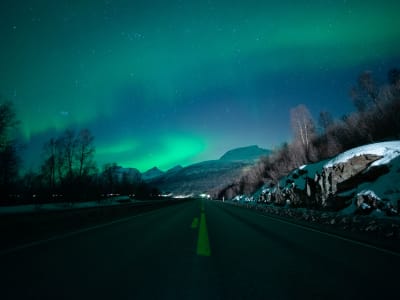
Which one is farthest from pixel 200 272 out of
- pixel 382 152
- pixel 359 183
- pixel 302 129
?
pixel 302 129

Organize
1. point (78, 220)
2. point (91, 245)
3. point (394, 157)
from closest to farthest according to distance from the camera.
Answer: point (91, 245) → point (78, 220) → point (394, 157)

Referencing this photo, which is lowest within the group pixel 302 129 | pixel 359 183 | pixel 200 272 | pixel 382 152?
pixel 200 272

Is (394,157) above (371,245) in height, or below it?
above

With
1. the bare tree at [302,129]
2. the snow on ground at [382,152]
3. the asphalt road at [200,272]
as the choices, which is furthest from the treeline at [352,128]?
the asphalt road at [200,272]

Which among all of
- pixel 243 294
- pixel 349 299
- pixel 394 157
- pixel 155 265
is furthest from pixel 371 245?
pixel 394 157

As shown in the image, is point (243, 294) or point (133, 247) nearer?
point (243, 294)

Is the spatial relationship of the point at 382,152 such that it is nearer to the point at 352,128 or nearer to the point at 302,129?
the point at 352,128

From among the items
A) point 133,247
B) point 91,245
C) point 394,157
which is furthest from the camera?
point 394,157

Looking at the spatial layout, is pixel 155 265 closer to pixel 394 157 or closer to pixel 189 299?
pixel 189 299

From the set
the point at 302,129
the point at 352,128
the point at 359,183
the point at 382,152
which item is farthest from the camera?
the point at 302,129

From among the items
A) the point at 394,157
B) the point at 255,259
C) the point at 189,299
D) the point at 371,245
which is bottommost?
the point at 371,245

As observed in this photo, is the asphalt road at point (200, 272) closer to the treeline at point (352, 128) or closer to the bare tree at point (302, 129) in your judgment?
the treeline at point (352, 128)

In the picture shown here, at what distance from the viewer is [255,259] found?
3.94m

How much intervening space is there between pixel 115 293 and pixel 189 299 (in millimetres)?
874
